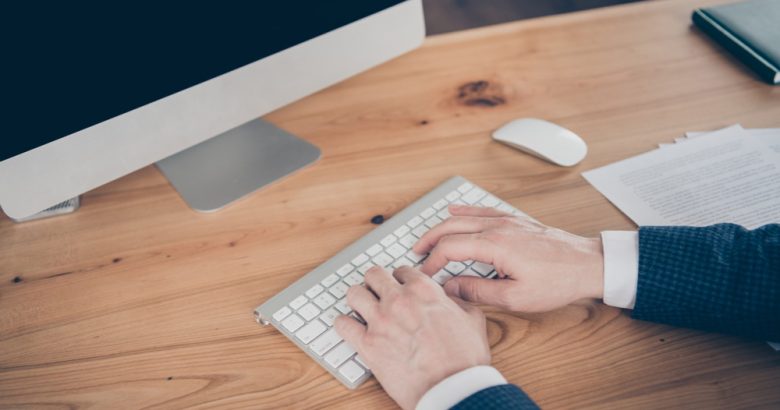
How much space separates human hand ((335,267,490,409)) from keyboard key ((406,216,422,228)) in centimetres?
12

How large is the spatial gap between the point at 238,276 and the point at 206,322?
77 millimetres

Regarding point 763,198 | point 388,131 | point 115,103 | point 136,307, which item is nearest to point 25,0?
point 115,103

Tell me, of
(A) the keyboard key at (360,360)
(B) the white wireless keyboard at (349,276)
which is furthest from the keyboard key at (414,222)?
(A) the keyboard key at (360,360)

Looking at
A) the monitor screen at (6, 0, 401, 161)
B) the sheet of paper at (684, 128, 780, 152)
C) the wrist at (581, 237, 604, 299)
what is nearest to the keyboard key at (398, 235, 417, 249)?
the wrist at (581, 237, 604, 299)

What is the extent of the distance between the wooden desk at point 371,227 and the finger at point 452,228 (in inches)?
4.2

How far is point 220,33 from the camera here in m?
0.81

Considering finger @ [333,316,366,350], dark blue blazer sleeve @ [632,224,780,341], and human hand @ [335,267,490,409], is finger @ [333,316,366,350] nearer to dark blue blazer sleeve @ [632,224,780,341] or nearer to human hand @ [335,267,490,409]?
human hand @ [335,267,490,409]

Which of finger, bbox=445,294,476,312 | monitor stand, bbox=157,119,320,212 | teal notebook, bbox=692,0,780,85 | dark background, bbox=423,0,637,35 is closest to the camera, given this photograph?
finger, bbox=445,294,476,312

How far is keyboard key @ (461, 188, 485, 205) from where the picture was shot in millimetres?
863

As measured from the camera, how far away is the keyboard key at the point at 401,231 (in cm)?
82

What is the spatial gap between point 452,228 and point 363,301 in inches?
5.9

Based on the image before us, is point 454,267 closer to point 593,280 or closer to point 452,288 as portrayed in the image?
point 452,288

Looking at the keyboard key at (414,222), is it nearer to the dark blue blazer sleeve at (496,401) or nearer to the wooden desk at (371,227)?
the wooden desk at (371,227)

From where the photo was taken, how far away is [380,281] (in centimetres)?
72
